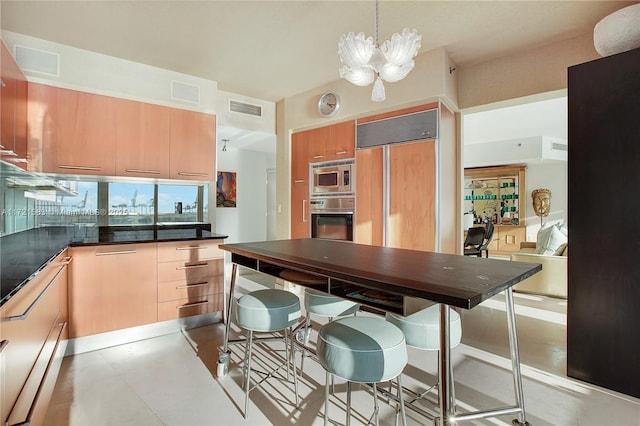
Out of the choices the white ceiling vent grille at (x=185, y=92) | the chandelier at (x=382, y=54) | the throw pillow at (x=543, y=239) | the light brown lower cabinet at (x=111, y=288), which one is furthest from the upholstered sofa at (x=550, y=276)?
the white ceiling vent grille at (x=185, y=92)

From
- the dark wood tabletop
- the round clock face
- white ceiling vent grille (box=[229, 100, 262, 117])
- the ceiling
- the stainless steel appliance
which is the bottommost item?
the dark wood tabletop

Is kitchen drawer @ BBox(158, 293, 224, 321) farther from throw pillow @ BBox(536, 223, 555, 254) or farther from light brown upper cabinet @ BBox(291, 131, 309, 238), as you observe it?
throw pillow @ BBox(536, 223, 555, 254)

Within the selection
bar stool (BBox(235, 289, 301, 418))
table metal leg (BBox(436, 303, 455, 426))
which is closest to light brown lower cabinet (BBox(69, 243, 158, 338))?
bar stool (BBox(235, 289, 301, 418))

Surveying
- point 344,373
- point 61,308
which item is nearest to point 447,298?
point 344,373

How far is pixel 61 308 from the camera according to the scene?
87.4 inches

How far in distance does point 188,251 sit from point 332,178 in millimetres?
1881

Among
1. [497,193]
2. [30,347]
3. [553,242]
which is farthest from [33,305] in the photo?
[497,193]

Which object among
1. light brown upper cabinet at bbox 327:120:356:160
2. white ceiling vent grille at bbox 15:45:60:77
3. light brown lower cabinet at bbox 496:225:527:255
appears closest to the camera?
white ceiling vent grille at bbox 15:45:60:77

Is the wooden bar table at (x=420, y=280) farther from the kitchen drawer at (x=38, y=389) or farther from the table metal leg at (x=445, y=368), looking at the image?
the kitchen drawer at (x=38, y=389)

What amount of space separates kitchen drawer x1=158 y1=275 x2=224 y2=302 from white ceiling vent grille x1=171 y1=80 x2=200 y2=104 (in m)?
2.01

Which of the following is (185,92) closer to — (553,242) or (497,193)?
(553,242)

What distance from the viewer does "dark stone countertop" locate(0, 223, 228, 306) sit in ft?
4.31

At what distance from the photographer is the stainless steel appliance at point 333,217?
3787 millimetres

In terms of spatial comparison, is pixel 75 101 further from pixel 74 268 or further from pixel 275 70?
pixel 275 70
